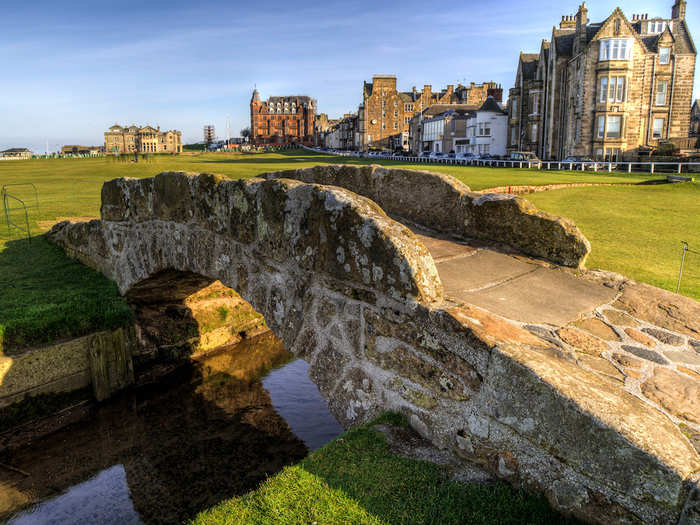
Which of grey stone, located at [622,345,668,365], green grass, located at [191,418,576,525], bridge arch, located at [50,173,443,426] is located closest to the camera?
green grass, located at [191,418,576,525]

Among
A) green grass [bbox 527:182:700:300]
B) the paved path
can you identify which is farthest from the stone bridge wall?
green grass [bbox 527:182:700:300]

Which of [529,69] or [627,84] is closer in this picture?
[627,84]

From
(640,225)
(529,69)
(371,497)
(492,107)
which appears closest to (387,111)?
(492,107)

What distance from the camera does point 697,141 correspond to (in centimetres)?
4125

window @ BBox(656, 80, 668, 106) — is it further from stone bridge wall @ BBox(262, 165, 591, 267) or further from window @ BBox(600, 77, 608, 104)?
stone bridge wall @ BBox(262, 165, 591, 267)

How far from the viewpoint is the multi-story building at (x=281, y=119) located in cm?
16025

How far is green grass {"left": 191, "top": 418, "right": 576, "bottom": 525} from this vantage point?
9.21ft

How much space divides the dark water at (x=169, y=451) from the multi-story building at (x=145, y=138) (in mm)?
162382

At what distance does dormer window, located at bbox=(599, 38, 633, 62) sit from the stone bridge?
152 feet

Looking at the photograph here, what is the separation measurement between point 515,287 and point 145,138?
180095 mm

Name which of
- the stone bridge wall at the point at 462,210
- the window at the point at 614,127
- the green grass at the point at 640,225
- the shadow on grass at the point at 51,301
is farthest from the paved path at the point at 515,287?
the window at the point at 614,127

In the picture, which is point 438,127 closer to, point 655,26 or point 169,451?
point 655,26

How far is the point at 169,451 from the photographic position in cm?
798

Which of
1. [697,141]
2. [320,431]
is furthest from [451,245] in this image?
[697,141]
